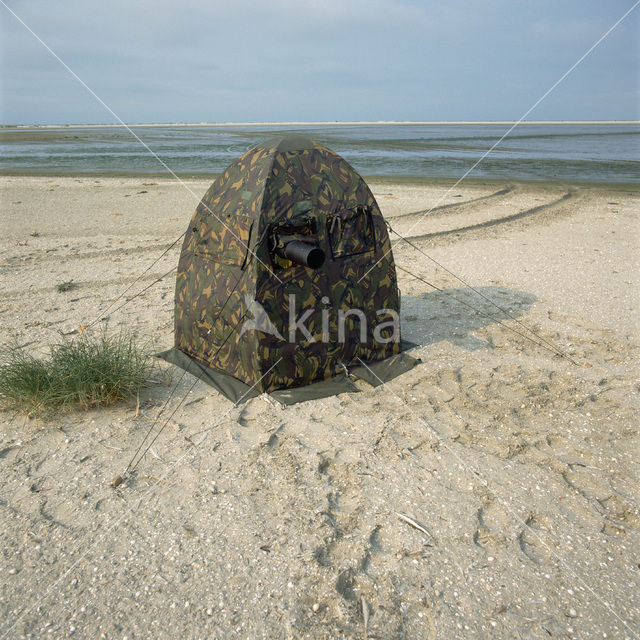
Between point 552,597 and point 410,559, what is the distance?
2.29ft

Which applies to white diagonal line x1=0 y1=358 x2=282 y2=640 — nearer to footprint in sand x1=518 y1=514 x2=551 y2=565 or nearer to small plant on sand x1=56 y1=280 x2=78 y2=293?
footprint in sand x1=518 y1=514 x2=551 y2=565

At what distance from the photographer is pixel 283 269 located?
416 centimetres

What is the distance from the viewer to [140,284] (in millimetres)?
7156

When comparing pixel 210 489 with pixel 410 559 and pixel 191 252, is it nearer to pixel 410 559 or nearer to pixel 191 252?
pixel 410 559

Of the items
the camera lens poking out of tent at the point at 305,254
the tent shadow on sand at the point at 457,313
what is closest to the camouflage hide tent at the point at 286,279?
the camera lens poking out of tent at the point at 305,254

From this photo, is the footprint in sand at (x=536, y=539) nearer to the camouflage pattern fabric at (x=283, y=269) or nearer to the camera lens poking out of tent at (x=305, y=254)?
the camouflage pattern fabric at (x=283, y=269)

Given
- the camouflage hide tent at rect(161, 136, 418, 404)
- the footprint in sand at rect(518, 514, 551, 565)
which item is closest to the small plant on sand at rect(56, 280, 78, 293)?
the camouflage hide tent at rect(161, 136, 418, 404)

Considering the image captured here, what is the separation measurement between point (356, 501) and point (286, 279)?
1819 mm

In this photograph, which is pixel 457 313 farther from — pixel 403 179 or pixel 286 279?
pixel 403 179

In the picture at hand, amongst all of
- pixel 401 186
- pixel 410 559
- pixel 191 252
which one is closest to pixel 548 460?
pixel 410 559

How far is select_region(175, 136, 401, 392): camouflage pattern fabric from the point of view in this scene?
4145mm

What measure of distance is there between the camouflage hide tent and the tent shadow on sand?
88 centimetres

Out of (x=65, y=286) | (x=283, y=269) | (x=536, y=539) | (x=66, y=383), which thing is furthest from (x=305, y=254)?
(x=65, y=286)

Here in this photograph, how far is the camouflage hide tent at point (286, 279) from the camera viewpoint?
4129 millimetres
